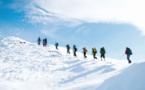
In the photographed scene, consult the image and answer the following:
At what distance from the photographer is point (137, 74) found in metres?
16.2

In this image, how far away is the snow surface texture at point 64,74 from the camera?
16.9 meters

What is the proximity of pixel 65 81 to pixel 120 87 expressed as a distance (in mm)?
9131

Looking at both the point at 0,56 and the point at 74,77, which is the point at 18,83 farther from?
the point at 0,56

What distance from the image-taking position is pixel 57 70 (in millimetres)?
28891

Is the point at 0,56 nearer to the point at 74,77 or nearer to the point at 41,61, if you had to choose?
the point at 41,61

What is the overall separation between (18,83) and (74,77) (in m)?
5.28

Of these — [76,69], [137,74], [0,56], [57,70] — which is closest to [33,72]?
[57,70]

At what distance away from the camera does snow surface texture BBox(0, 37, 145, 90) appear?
16875mm

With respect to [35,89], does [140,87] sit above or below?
above

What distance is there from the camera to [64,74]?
2684 centimetres

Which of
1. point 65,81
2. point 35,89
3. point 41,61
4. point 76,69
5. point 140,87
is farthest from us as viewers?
point 41,61

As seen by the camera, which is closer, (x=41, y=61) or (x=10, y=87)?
(x=10, y=87)

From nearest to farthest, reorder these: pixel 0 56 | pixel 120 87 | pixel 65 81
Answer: pixel 120 87 → pixel 65 81 → pixel 0 56

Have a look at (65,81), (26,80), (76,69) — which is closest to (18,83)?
(26,80)
